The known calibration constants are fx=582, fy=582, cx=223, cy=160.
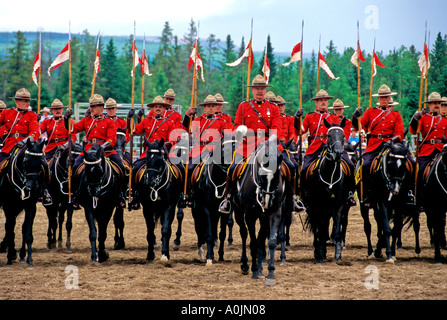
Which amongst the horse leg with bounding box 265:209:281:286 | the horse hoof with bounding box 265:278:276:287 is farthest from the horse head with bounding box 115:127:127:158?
the horse hoof with bounding box 265:278:276:287

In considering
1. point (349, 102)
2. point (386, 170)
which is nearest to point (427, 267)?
point (386, 170)

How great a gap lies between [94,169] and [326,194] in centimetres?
476

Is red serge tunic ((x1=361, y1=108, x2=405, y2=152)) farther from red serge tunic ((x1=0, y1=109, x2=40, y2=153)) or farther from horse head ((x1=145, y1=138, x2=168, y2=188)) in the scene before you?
red serge tunic ((x1=0, y1=109, x2=40, y2=153))

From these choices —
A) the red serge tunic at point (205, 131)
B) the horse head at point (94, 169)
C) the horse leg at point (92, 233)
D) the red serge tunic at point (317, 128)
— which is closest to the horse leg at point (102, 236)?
the horse leg at point (92, 233)

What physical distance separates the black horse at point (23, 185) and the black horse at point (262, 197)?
3957 mm

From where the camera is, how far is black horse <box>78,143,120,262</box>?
1162cm

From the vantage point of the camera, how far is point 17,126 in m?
12.6

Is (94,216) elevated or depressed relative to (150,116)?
depressed

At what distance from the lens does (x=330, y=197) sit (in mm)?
12047

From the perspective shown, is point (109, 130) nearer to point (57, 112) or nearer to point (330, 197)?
point (57, 112)

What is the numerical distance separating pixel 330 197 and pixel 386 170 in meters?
1.26

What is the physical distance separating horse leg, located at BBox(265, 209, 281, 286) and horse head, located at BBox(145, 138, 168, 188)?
2.86 metres

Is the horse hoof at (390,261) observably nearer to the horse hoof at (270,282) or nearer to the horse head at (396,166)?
the horse head at (396,166)

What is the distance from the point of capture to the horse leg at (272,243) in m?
9.60
